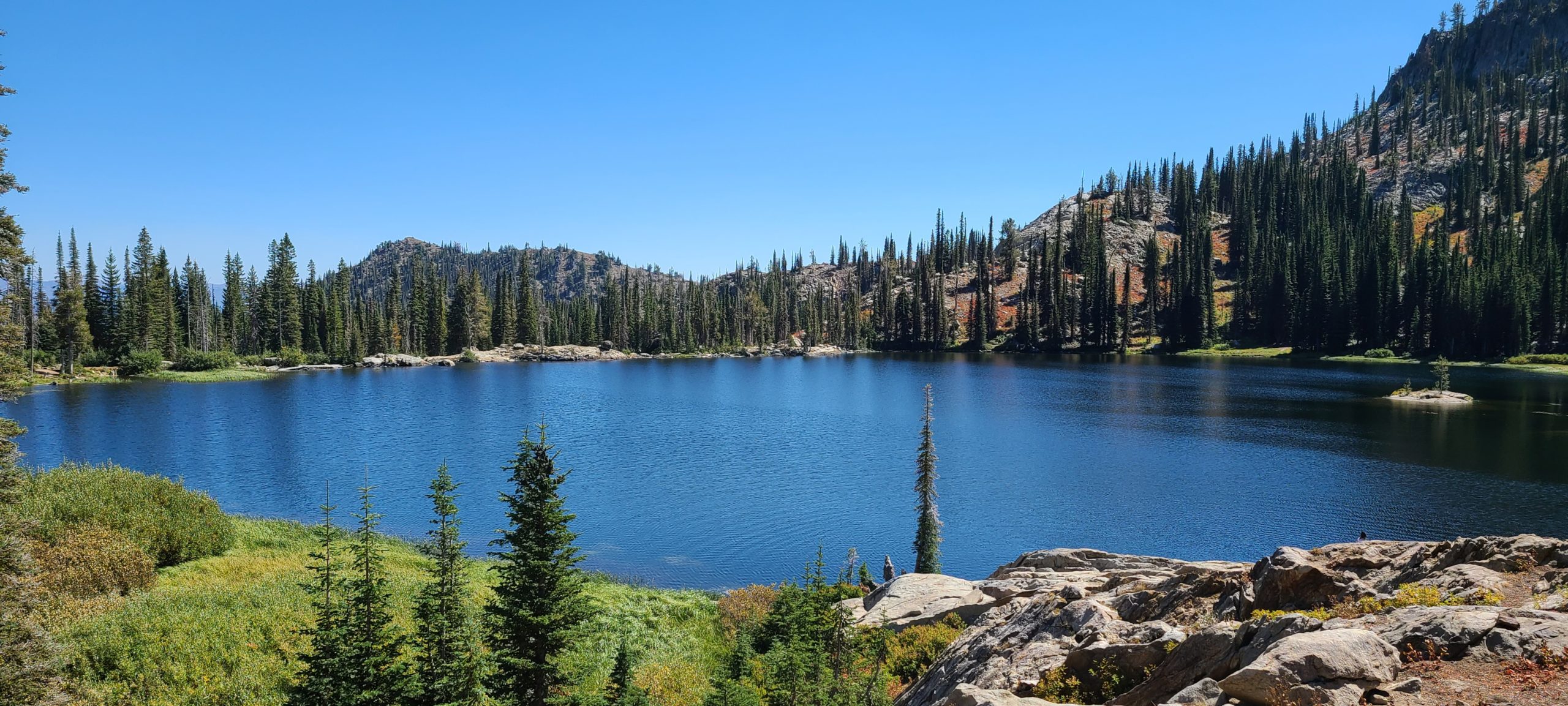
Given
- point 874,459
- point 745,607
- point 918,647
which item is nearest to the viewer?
point 918,647

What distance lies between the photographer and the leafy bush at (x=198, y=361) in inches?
4870

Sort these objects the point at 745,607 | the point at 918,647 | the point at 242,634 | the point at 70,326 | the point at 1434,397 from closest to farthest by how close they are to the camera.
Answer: the point at 242,634, the point at 918,647, the point at 745,607, the point at 1434,397, the point at 70,326

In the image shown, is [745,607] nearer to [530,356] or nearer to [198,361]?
[198,361]

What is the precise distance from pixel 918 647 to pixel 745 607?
8.23m

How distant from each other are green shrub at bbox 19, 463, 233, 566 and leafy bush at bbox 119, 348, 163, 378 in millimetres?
104284

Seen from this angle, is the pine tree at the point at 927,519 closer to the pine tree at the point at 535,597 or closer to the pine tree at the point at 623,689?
the pine tree at the point at 623,689

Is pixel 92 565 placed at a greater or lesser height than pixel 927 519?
greater

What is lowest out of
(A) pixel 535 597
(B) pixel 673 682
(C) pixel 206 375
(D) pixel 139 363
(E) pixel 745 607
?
(E) pixel 745 607

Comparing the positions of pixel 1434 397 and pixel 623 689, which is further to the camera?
pixel 1434 397

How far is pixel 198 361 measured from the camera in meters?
124

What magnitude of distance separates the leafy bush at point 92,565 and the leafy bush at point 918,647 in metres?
24.0

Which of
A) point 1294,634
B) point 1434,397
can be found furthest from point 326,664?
→ point 1434,397

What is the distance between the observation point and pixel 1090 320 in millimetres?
187000

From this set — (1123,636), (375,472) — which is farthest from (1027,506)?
(375,472)
